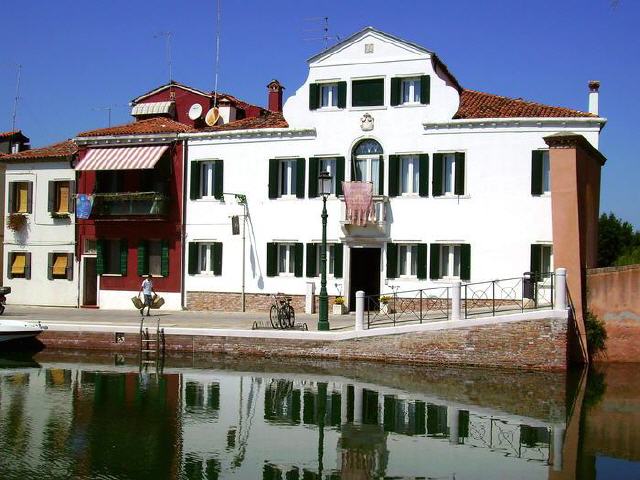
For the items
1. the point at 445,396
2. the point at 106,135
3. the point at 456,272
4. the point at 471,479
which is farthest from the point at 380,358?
the point at 106,135

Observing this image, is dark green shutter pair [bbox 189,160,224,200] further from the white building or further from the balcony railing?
the white building

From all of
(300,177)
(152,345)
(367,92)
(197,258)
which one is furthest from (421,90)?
(152,345)

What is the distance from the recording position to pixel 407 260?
86.2 ft

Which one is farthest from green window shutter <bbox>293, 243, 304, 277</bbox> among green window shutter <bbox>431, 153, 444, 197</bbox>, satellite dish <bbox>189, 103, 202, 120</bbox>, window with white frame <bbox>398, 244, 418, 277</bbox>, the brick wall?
satellite dish <bbox>189, 103, 202, 120</bbox>

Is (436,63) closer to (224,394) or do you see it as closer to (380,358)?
(380,358)

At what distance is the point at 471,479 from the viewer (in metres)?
11.6

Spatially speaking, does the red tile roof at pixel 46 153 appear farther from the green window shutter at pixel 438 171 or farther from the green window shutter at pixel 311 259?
the green window shutter at pixel 438 171

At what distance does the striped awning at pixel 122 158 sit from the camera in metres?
28.7

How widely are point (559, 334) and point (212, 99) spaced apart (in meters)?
19.6

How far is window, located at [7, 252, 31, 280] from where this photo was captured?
31594mm

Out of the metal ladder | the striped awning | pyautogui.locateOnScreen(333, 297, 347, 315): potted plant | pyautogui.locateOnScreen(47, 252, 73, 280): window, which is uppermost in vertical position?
the striped awning

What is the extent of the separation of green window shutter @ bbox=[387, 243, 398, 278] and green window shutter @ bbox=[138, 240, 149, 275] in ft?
31.3

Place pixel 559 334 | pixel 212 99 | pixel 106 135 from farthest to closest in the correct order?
pixel 212 99 → pixel 106 135 → pixel 559 334

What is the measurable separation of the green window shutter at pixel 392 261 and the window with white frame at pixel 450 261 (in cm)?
151
